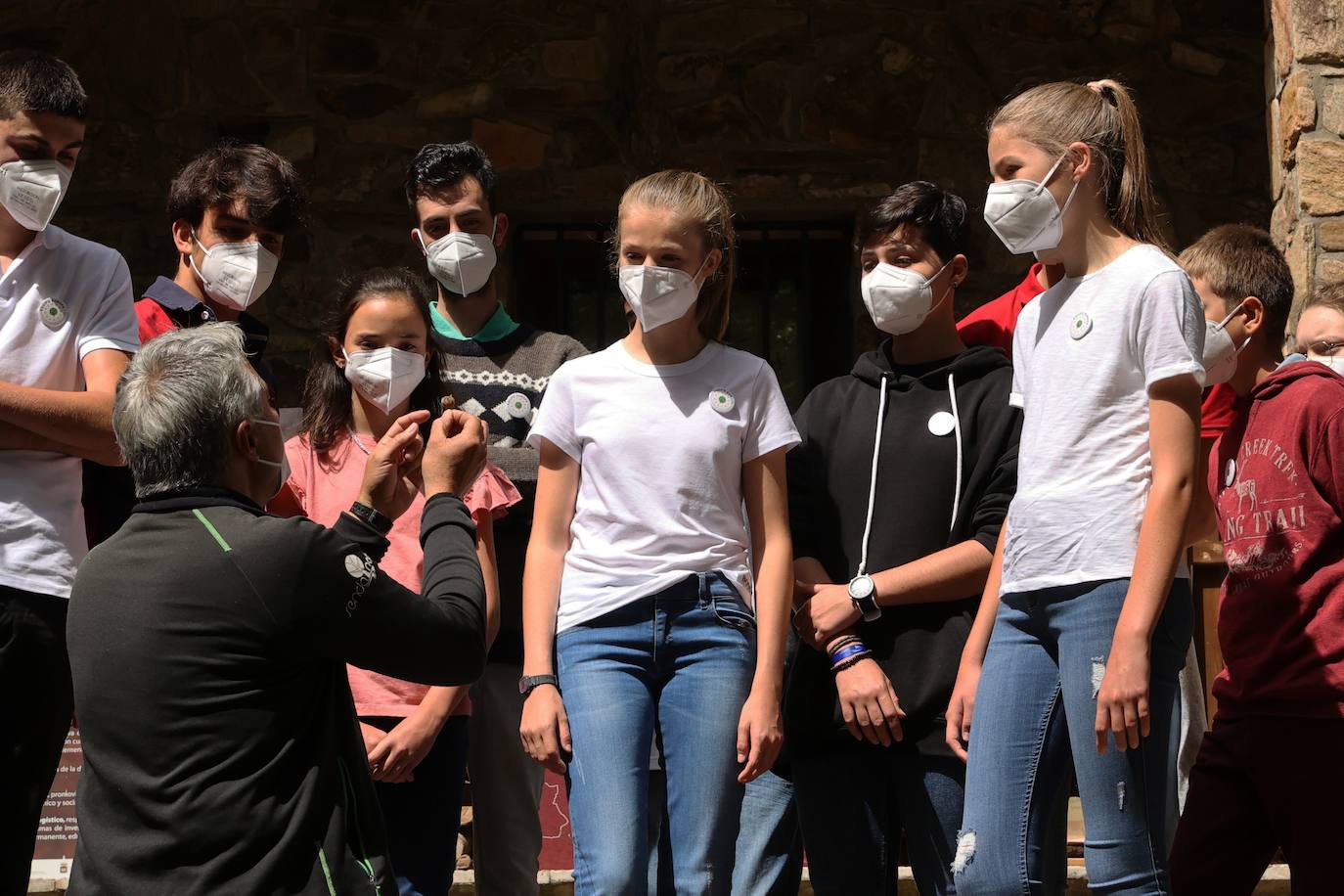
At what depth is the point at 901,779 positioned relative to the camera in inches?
113

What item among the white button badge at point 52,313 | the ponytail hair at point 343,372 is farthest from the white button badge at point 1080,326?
the white button badge at point 52,313

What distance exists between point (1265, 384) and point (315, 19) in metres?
4.28

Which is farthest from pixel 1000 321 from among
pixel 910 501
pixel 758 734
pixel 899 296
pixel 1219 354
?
pixel 758 734

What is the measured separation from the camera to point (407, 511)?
3.08 meters

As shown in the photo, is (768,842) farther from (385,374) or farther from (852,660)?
(385,374)

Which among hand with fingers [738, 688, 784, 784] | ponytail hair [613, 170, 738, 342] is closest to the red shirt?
ponytail hair [613, 170, 738, 342]

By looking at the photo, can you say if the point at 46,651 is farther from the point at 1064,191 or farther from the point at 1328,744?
the point at 1328,744

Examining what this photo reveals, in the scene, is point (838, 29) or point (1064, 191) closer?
point (1064, 191)

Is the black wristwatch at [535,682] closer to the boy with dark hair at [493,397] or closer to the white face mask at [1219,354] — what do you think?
the boy with dark hair at [493,397]

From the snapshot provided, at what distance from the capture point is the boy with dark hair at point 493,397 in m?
3.24

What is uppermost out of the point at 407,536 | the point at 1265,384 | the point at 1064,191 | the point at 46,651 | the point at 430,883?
the point at 1064,191

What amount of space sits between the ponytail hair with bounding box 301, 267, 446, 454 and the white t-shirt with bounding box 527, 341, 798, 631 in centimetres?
37

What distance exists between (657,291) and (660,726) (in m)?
0.81

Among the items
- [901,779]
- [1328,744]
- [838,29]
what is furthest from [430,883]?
[838,29]
